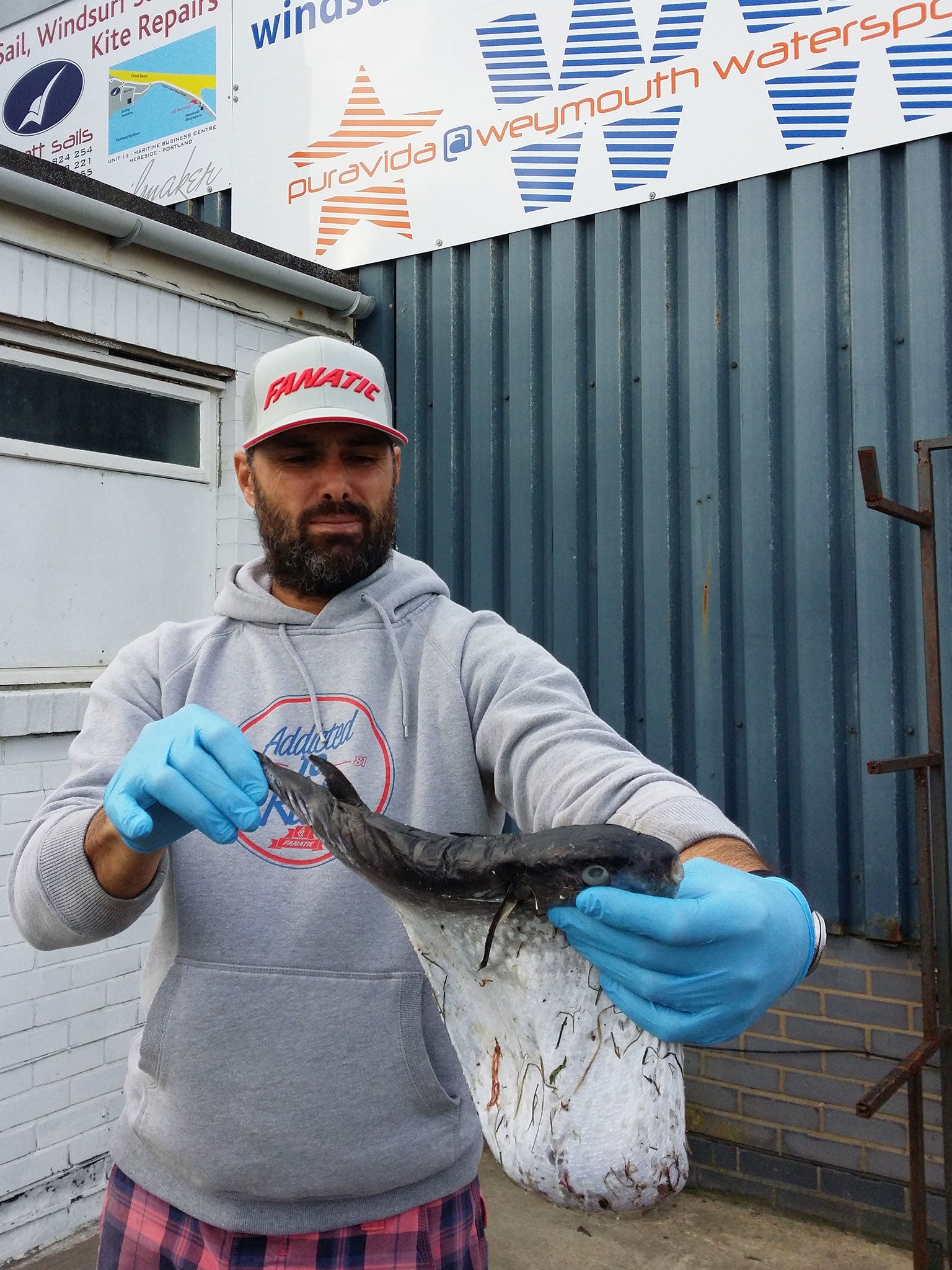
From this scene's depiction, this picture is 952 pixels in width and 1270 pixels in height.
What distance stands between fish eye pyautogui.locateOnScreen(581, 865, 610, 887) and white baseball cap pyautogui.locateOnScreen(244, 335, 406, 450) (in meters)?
1.07

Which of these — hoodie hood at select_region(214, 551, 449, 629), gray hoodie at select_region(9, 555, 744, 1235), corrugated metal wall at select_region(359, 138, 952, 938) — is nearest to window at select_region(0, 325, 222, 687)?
corrugated metal wall at select_region(359, 138, 952, 938)

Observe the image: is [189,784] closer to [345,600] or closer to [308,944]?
[308,944]

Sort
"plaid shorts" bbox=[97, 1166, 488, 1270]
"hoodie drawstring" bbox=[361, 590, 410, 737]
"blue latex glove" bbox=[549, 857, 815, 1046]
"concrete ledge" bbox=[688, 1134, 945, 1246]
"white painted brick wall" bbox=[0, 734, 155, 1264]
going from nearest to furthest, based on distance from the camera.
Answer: "blue latex glove" bbox=[549, 857, 815, 1046] → "plaid shorts" bbox=[97, 1166, 488, 1270] → "hoodie drawstring" bbox=[361, 590, 410, 737] → "white painted brick wall" bbox=[0, 734, 155, 1264] → "concrete ledge" bbox=[688, 1134, 945, 1246]

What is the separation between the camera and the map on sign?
5.29 meters

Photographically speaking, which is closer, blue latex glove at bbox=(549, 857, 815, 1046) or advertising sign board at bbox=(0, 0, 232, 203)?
→ blue latex glove at bbox=(549, 857, 815, 1046)

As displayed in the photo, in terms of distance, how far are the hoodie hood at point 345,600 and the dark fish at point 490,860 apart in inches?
23.5

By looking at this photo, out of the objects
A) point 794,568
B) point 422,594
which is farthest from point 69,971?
point 794,568

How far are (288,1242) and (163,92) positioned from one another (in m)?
5.66

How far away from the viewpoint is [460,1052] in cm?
153

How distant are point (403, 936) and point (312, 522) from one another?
0.82 m

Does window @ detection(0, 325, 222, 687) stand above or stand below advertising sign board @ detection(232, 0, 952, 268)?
below

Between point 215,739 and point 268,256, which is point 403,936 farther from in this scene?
point 268,256

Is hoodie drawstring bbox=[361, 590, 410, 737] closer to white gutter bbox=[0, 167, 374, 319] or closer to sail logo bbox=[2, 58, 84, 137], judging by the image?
white gutter bbox=[0, 167, 374, 319]

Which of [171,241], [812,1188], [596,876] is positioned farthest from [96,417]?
[812,1188]
